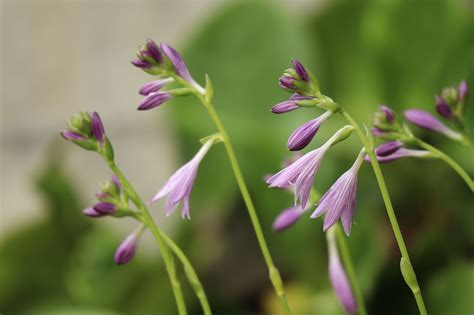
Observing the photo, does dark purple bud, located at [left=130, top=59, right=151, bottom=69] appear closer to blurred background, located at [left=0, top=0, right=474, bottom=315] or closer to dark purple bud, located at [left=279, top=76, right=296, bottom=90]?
dark purple bud, located at [left=279, top=76, right=296, bottom=90]

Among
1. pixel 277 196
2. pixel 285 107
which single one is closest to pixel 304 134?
pixel 285 107

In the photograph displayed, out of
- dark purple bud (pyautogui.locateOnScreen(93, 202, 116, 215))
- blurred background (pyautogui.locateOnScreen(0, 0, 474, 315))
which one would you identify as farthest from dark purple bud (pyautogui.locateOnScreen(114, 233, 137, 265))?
blurred background (pyautogui.locateOnScreen(0, 0, 474, 315))

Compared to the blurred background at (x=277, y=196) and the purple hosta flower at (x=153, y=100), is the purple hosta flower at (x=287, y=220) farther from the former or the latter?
the blurred background at (x=277, y=196)

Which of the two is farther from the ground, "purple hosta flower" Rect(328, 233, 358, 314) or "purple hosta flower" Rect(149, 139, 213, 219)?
"purple hosta flower" Rect(149, 139, 213, 219)

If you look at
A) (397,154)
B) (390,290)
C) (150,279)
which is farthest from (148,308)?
(397,154)

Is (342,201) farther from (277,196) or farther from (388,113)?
(277,196)

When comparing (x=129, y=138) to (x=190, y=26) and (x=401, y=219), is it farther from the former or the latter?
(x=401, y=219)
